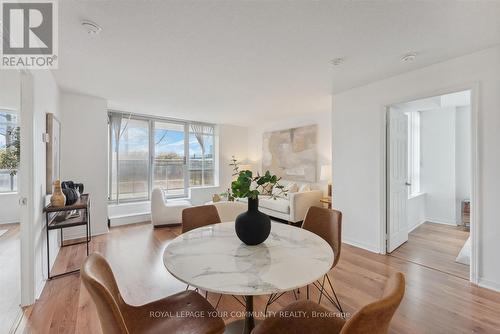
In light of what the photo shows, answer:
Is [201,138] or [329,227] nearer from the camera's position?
[329,227]

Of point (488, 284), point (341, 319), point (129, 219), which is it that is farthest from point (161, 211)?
point (488, 284)

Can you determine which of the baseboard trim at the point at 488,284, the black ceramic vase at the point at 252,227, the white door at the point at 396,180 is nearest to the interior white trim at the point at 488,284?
the baseboard trim at the point at 488,284

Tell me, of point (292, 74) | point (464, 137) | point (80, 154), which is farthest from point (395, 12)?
point (80, 154)

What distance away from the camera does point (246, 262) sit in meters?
→ 1.15

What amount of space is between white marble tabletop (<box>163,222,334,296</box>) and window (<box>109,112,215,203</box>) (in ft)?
13.8

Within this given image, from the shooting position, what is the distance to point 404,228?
3.42 metres

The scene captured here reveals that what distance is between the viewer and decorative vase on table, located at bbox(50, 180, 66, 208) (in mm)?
2447

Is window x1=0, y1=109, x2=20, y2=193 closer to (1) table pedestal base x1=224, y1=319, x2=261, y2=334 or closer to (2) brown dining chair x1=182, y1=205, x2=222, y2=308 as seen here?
(2) brown dining chair x1=182, y1=205, x2=222, y2=308

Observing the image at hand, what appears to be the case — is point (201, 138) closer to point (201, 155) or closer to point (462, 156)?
point (201, 155)

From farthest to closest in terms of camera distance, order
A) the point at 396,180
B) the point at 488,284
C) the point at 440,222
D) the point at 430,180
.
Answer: the point at 430,180 < the point at 440,222 < the point at 396,180 < the point at 488,284

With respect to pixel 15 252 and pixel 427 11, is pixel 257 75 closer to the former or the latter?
pixel 427 11

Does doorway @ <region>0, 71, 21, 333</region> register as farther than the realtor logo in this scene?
Yes

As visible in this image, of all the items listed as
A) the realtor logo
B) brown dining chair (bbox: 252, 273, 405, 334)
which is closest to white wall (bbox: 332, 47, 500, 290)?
brown dining chair (bbox: 252, 273, 405, 334)

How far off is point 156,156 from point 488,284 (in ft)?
19.5
